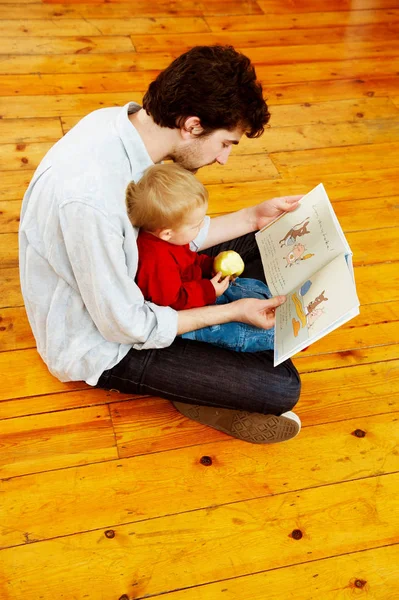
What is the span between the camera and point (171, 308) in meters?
1.60

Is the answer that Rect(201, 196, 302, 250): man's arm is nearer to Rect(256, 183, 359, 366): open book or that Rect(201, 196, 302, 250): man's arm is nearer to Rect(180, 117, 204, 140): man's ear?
Rect(256, 183, 359, 366): open book

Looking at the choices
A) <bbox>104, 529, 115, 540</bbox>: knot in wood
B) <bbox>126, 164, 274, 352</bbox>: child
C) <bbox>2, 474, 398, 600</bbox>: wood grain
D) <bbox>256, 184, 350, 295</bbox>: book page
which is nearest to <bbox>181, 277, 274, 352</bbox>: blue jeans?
<bbox>126, 164, 274, 352</bbox>: child

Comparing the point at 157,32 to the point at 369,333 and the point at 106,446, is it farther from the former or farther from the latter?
the point at 106,446

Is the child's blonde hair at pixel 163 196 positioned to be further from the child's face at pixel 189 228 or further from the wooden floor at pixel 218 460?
the wooden floor at pixel 218 460

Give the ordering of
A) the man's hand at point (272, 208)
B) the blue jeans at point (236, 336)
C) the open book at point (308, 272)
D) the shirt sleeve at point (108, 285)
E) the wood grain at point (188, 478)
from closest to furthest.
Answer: the shirt sleeve at point (108, 285) → the open book at point (308, 272) → the wood grain at point (188, 478) → the blue jeans at point (236, 336) → the man's hand at point (272, 208)

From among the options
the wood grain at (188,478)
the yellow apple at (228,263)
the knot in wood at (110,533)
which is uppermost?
the yellow apple at (228,263)

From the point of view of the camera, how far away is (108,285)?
4.63 ft

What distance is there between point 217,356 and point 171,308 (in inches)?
6.3

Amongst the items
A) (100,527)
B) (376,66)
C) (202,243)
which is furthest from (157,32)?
(100,527)

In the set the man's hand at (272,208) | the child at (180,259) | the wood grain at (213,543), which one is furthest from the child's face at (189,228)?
the wood grain at (213,543)

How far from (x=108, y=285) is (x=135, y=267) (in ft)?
0.36

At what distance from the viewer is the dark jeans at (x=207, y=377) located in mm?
1618

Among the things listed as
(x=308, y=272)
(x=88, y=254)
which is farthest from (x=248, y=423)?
(x=88, y=254)

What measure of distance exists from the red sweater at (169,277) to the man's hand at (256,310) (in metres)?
0.07
